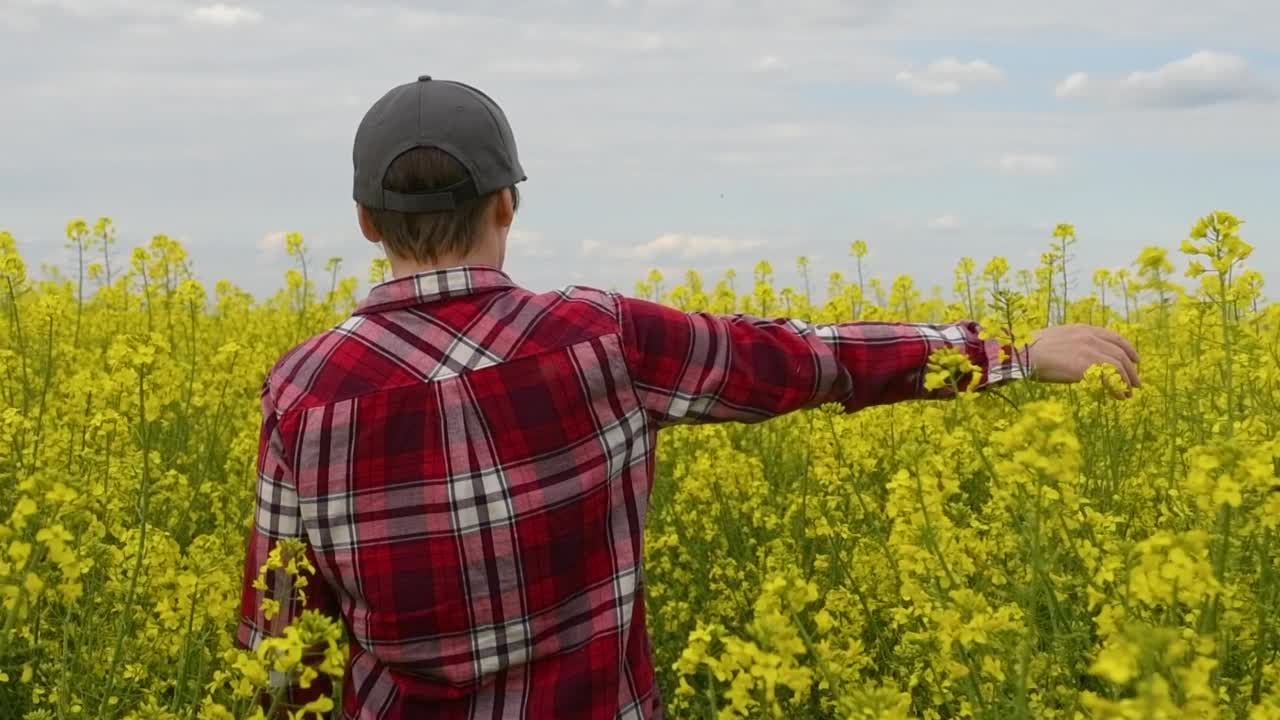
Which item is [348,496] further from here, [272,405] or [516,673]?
[516,673]

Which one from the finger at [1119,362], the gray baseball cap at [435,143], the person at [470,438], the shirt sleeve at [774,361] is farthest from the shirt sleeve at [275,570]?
the finger at [1119,362]

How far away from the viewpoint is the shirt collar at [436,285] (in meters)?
1.88

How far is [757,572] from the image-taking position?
3.38m

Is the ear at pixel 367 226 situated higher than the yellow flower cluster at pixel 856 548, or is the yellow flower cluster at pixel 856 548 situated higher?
the ear at pixel 367 226

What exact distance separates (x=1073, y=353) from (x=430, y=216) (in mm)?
1111

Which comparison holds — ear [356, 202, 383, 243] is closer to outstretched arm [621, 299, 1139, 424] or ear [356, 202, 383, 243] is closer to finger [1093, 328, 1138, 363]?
outstretched arm [621, 299, 1139, 424]

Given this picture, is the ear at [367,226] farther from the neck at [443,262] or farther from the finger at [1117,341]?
the finger at [1117,341]

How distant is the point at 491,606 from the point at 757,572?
1652 millimetres

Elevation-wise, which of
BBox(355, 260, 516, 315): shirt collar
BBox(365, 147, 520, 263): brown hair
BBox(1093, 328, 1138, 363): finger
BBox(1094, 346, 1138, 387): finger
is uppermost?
BBox(365, 147, 520, 263): brown hair

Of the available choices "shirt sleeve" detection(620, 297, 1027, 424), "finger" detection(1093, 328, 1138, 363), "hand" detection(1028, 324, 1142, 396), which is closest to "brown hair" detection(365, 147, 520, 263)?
"shirt sleeve" detection(620, 297, 1027, 424)

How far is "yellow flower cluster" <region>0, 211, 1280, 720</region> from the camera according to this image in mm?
1616

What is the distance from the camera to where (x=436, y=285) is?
1.87 m

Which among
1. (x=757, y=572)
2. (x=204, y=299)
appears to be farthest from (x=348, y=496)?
(x=204, y=299)

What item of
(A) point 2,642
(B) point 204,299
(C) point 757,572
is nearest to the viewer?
(A) point 2,642
